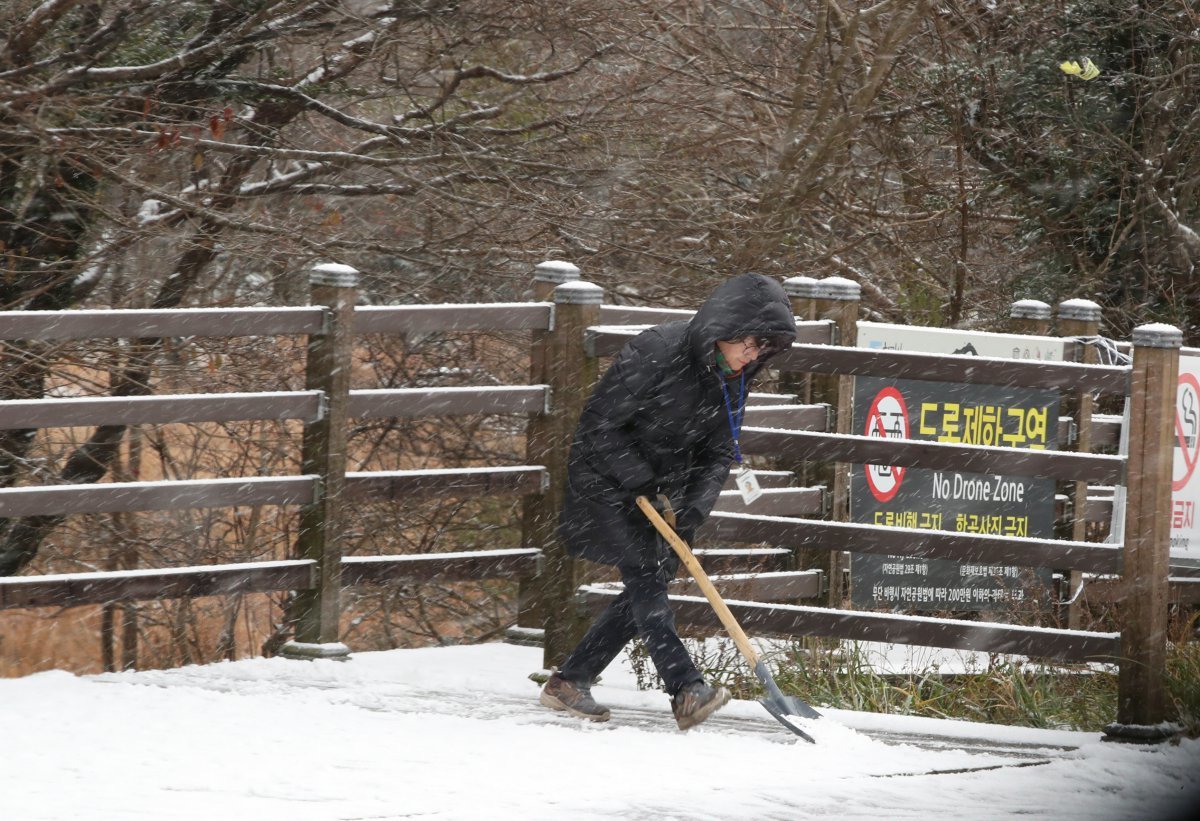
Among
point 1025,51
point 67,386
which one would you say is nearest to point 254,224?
point 67,386

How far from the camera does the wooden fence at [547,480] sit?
5906mm

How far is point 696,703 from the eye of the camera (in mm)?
5586

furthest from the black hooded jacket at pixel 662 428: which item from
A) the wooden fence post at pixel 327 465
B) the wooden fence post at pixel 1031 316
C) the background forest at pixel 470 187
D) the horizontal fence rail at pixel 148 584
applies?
the background forest at pixel 470 187

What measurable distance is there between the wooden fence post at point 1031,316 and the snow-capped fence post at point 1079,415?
0.45 meters

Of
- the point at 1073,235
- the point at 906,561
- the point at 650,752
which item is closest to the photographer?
the point at 650,752


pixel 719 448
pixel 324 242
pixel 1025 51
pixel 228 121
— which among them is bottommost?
pixel 719 448

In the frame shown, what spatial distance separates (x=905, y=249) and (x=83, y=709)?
10005mm

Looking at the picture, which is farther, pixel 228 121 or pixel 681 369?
pixel 228 121

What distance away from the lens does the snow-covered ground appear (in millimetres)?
4535

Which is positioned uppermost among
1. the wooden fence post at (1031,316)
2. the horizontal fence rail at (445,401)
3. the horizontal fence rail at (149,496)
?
the wooden fence post at (1031,316)

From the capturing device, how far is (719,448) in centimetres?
577

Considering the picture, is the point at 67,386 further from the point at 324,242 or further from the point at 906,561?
the point at 906,561

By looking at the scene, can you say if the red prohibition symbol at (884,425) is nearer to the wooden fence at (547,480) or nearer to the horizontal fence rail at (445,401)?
the wooden fence at (547,480)

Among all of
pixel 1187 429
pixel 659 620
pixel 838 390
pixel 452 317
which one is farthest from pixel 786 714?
pixel 1187 429
